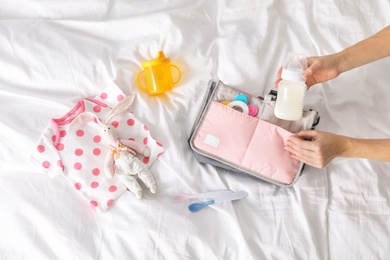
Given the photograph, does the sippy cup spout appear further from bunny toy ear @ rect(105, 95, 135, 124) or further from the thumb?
the thumb

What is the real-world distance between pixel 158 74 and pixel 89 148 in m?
0.31

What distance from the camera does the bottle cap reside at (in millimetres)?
1036

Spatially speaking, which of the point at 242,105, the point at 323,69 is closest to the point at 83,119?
the point at 242,105

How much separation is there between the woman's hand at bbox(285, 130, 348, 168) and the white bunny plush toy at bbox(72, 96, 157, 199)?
16.1 inches

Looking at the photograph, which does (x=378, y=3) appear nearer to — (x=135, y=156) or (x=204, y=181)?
(x=204, y=181)

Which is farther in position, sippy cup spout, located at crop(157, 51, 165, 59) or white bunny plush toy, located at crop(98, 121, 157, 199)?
sippy cup spout, located at crop(157, 51, 165, 59)

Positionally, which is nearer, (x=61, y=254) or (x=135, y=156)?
(x=61, y=254)

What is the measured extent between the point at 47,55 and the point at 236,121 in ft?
2.03

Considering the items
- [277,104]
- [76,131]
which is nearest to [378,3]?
[277,104]

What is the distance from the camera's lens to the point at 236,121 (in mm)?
1103

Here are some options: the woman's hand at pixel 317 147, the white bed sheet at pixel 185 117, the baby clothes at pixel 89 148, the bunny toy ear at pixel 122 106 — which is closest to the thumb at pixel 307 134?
the woman's hand at pixel 317 147

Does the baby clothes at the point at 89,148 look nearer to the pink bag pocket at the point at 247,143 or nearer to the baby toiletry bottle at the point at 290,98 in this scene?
the pink bag pocket at the point at 247,143

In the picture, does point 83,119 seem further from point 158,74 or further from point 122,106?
point 158,74

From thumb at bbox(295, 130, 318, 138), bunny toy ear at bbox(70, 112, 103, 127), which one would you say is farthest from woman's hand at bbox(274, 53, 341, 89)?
bunny toy ear at bbox(70, 112, 103, 127)
